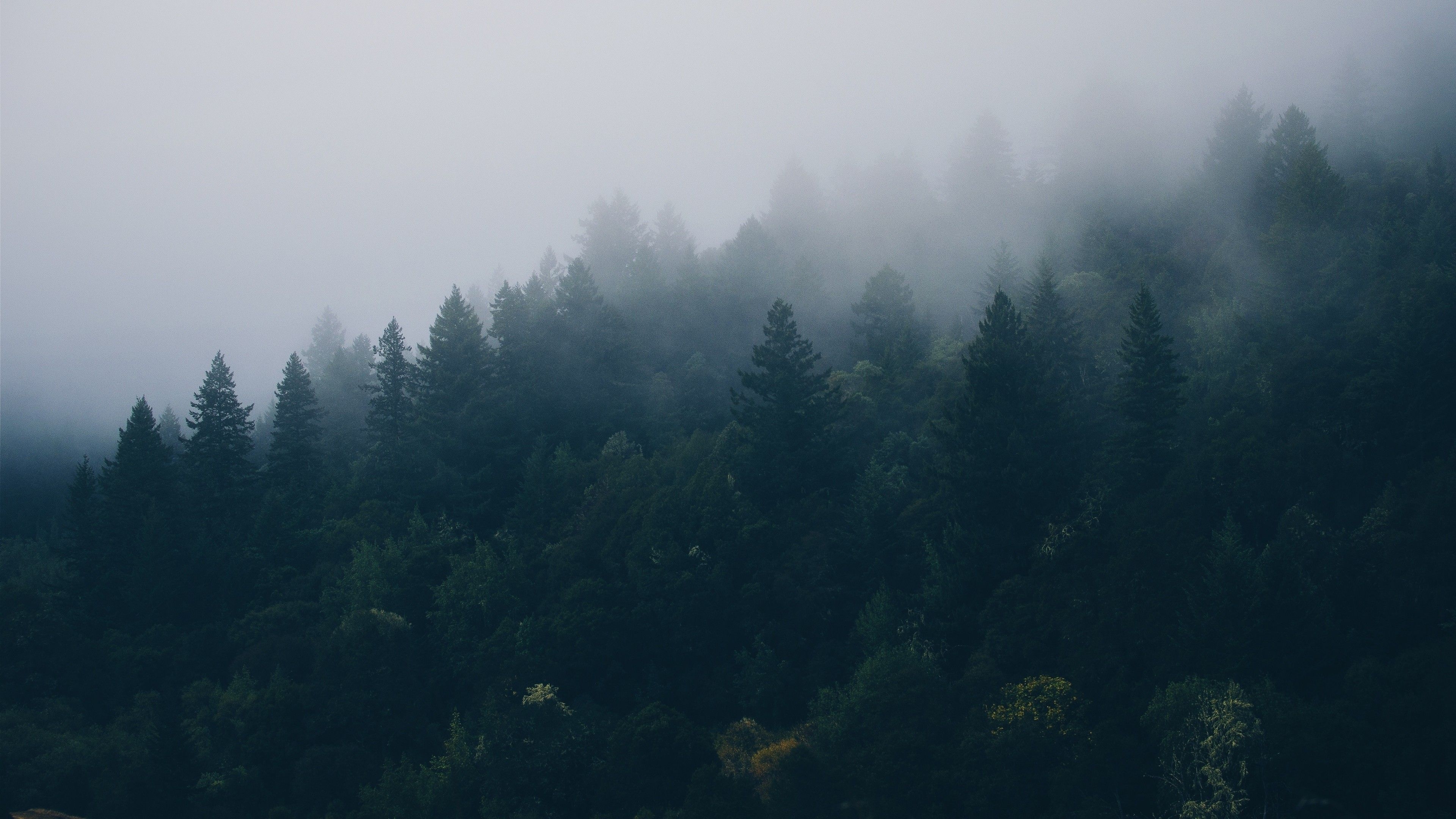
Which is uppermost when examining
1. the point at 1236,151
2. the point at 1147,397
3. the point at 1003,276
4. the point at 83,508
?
the point at 1236,151

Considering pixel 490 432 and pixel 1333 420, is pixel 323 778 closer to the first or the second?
pixel 490 432

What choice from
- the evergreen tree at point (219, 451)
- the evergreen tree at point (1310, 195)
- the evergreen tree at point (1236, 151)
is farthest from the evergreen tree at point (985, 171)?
the evergreen tree at point (219, 451)

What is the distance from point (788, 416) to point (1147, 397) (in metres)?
17.5

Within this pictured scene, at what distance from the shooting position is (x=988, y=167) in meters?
96.7

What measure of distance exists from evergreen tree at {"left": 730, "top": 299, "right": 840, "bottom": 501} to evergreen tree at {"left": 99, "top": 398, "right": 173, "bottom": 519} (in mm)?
39147

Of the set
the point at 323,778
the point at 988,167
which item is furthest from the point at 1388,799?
the point at 988,167

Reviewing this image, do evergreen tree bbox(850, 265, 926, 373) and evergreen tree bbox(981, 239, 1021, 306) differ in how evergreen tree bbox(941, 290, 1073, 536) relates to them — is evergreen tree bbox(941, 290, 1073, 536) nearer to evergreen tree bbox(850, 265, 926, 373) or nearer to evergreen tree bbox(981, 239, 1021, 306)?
evergreen tree bbox(850, 265, 926, 373)

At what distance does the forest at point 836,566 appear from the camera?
3325cm

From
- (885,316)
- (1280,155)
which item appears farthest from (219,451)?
(1280,155)

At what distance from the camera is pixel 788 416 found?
49.3 metres

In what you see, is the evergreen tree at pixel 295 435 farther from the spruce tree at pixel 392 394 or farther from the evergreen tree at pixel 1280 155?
the evergreen tree at pixel 1280 155

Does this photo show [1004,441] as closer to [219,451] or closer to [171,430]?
[219,451]

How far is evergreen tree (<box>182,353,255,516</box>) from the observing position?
201 ft

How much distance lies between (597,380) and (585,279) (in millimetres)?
9146
